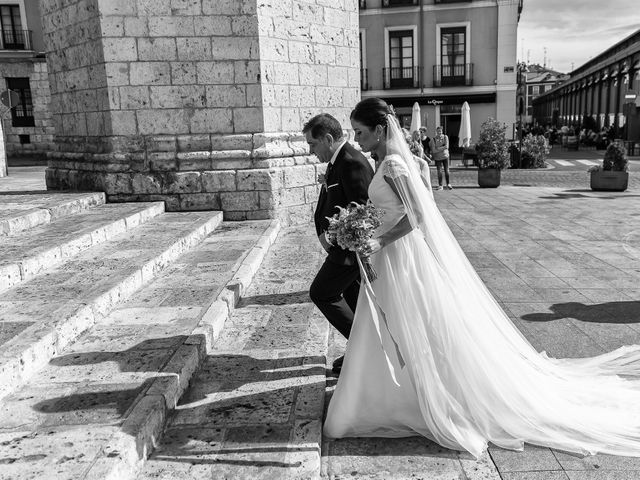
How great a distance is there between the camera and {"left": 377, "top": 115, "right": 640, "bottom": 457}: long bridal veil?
3.03 meters

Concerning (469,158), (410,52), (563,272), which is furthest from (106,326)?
(410,52)

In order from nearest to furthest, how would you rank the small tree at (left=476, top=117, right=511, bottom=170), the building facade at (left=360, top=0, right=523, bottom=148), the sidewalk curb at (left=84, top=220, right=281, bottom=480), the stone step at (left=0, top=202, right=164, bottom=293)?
the sidewalk curb at (left=84, top=220, right=281, bottom=480)
the stone step at (left=0, top=202, right=164, bottom=293)
the small tree at (left=476, top=117, right=511, bottom=170)
the building facade at (left=360, top=0, right=523, bottom=148)

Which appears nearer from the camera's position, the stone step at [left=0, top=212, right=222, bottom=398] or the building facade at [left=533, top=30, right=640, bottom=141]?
the stone step at [left=0, top=212, right=222, bottom=398]

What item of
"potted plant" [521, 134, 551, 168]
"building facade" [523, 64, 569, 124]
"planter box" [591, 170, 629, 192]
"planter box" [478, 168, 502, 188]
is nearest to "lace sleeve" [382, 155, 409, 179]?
"planter box" [591, 170, 629, 192]

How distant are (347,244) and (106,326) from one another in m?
2.26

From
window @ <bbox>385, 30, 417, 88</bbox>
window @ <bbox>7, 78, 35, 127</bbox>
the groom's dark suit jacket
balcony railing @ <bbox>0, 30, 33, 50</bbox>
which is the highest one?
balcony railing @ <bbox>0, 30, 33, 50</bbox>

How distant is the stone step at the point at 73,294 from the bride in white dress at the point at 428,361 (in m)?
1.87

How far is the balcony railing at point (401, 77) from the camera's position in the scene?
3045 centimetres

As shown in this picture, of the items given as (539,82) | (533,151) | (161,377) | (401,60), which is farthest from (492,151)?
(539,82)

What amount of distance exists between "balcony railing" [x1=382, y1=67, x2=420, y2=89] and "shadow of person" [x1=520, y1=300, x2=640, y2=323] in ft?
87.8

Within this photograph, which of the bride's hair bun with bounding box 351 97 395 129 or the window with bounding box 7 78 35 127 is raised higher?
the window with bounding box 7 78 35 127

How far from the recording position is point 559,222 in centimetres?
988

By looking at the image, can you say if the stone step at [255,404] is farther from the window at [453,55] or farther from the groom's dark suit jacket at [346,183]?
the window at [453,55]

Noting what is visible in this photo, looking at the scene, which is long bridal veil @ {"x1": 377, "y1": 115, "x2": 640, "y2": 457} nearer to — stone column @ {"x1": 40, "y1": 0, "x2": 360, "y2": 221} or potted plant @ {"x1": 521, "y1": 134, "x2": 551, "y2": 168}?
stone column @ {"x1": 40, "y1": 0, "x2": 360, "y2": 221}
